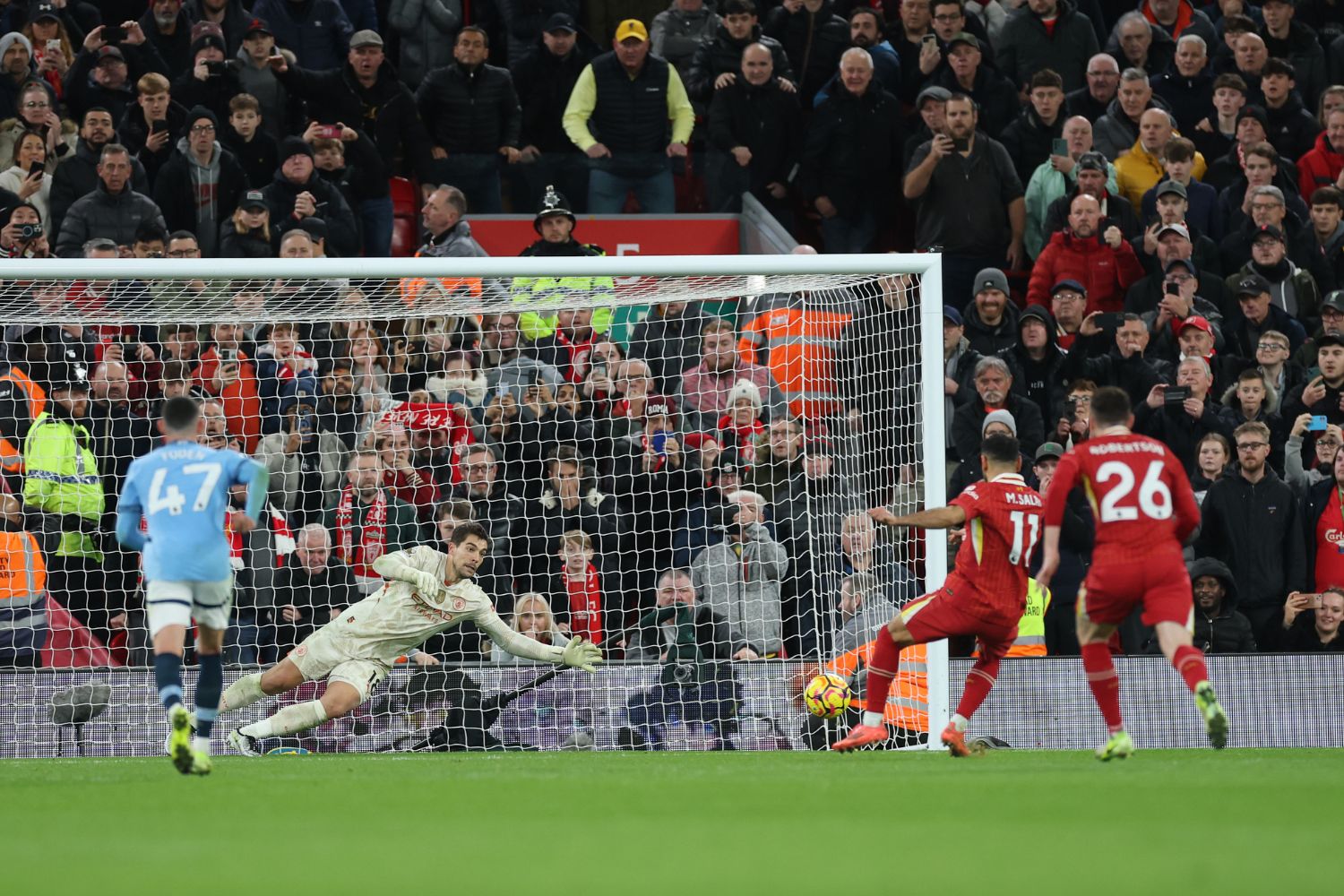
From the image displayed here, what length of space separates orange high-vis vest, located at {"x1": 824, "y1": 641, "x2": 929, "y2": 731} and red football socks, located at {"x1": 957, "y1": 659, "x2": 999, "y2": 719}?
4.49 feet

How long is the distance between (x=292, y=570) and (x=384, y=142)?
15.9ft

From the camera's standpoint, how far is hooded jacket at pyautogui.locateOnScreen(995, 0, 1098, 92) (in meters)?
17.5

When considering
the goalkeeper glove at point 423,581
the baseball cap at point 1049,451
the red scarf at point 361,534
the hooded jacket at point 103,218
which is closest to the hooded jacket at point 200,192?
the hooded jacket at point 103,218

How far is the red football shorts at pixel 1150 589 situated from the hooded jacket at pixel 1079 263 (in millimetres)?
6140

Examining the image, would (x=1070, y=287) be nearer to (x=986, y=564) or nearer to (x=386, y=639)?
(x=986, y=564)

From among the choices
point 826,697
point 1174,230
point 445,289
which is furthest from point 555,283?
point 1174,230

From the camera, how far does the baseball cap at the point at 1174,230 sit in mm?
15148

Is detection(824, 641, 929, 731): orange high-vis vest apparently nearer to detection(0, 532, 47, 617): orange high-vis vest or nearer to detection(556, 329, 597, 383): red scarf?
detection(556, 329, 597, 383): red scarf

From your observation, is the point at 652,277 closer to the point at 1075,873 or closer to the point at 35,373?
the point at 35,373

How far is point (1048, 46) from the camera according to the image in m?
17.5

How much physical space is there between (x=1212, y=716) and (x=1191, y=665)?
385 millimetres

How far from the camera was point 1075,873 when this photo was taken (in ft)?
20.3

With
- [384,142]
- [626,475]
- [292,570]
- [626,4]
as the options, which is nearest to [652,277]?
[626,475]

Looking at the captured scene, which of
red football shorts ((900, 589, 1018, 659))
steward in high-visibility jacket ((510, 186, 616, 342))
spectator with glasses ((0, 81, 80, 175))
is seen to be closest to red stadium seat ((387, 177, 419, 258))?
steward in high-visibility jacket ((510, 186, 616, 342))
